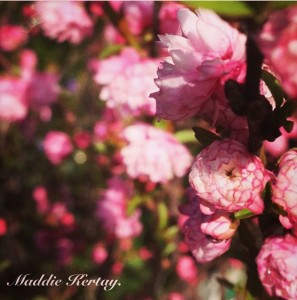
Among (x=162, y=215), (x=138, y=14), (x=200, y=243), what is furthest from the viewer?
(x=162, y=215)

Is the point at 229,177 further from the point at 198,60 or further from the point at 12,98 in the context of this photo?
the point at 12,98

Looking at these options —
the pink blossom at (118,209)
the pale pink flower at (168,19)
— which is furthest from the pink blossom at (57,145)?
the pale pink flower at (168,19)

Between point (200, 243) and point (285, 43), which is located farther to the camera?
point (200, 243)

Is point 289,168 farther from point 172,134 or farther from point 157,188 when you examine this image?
point 157,188

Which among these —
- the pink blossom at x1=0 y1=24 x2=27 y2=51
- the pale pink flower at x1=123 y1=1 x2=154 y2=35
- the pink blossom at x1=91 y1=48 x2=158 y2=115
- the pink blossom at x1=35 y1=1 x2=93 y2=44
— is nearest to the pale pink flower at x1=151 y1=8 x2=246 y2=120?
the pink blossom at x1=91 y1=48 x2=158 y2=115

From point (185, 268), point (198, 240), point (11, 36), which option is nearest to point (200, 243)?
point (198, 240)

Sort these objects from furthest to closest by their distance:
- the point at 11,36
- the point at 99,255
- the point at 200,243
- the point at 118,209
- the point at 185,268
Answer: the point at 11,36
the point at 99,255
the point at 185,268
the point at 118,209
the point at 200,243
